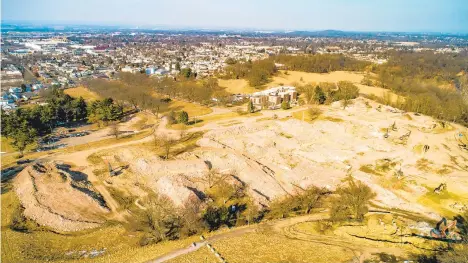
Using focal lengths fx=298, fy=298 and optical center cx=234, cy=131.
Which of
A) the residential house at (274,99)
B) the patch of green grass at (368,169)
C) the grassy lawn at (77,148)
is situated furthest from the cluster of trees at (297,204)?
the residential house at (274,99)

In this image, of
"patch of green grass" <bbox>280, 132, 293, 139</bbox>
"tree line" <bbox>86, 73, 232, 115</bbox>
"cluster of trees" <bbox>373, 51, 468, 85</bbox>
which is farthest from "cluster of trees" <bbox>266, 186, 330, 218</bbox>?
"cluster of trees" <bbox>373, 51, 468, 85</bbox>

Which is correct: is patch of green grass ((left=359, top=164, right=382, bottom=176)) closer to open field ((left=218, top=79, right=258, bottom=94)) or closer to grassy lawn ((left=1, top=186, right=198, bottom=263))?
grassy lawn ((left=1, top=186, right=198, bottom=263))

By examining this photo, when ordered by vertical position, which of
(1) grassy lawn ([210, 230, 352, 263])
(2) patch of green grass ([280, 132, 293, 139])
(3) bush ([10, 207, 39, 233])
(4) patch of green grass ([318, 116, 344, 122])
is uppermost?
(4) patch of green grass ([318, 116, 344, 122])

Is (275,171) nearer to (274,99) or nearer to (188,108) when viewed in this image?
(274,99)

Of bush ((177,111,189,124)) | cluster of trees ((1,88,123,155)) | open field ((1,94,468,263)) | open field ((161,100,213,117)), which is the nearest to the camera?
open field ((1,94,468,263))

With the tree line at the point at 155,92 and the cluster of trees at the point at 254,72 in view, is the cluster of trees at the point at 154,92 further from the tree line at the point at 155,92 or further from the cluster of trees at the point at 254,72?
the cluster of trees at the point at 254,72

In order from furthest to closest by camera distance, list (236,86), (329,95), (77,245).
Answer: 1. (236,86)
2. (329,95)
3. (77,245)

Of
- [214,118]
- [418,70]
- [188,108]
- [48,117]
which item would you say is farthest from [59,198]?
[418,70]
